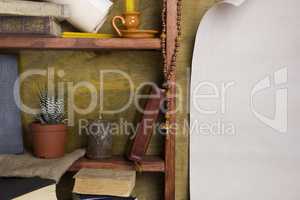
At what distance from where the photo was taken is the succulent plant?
41.3 inches

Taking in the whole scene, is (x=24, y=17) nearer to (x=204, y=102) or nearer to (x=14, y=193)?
(x=14, y=193)

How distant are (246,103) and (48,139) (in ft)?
1.79

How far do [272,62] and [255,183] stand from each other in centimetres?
34

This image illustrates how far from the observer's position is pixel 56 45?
Answer: 972mm

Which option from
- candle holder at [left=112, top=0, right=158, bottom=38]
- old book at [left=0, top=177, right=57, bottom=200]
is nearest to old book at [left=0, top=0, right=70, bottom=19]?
candle holder at [left=112, top=0, right=158, bottom=38]

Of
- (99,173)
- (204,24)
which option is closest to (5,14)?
(99,173)

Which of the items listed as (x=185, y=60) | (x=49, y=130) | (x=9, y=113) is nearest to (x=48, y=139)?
(x=49, y=130)

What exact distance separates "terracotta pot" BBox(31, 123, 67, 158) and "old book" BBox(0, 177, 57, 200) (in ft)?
0.37

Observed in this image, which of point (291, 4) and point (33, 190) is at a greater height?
point (291, 4)

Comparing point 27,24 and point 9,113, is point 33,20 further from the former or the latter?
point 9,113

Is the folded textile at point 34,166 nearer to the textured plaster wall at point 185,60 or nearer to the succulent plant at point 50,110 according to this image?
the succulent plant at point 50,110

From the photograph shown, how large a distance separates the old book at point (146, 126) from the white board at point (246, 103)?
142 millimetres

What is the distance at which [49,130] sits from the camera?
3.34 ft

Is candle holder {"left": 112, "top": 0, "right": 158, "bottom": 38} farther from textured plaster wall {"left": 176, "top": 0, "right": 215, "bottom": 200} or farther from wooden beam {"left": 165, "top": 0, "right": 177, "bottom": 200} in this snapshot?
textured plaster wall {"left": 176, "top": 0, "right": 215, "bottom": 200}
